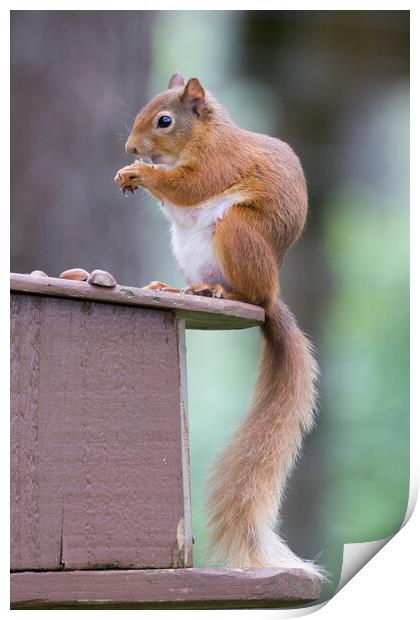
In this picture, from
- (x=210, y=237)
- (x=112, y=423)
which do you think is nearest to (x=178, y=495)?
(x=112, y=423)

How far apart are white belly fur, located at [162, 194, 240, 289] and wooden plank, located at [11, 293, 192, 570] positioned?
258mm

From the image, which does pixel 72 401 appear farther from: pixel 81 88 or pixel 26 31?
pixel 81 88

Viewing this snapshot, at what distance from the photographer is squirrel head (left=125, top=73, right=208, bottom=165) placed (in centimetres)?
147

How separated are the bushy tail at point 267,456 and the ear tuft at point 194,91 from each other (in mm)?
289

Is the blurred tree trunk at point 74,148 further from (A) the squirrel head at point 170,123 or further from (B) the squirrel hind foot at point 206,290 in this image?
(B) the squirrel hind foot at point 206,290

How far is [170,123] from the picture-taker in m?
1.48

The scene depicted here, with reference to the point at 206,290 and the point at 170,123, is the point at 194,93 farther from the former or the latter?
the point at 206,290

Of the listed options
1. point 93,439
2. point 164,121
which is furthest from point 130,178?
point 93,439

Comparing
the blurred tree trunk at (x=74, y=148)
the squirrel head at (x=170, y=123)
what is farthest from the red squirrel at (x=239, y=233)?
the blurred tree trunk at (x=74, y=148)

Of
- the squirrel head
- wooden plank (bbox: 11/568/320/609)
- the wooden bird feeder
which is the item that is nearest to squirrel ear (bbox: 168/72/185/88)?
the squirrel head

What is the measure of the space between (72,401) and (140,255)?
723 mm

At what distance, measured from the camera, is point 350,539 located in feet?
4.08

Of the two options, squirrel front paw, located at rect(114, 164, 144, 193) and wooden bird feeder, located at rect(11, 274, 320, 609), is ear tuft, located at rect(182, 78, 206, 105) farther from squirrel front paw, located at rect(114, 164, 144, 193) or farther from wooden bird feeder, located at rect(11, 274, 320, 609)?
wooden bird feeder, located at rect(11, 274, 320, 609)

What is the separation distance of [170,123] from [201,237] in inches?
6.5
